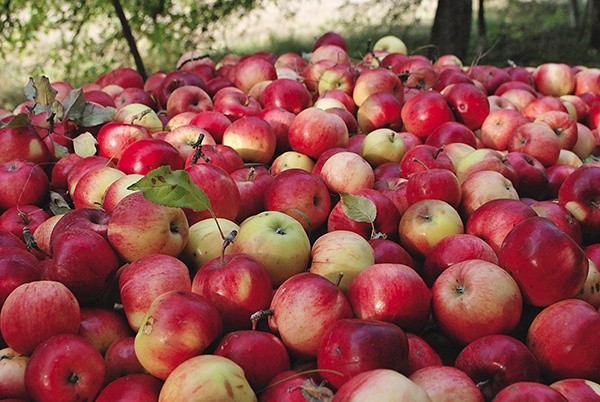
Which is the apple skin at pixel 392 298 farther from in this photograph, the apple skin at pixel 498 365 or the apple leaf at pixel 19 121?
the apple leaf at pixel 19 121

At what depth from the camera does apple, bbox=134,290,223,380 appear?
1524 millimetres

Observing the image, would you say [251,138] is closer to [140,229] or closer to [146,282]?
[140,229]

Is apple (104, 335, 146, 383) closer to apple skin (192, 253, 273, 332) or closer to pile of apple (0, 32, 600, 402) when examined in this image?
pile of apple (0, 32, 600, 402)

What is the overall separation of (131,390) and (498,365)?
87 centimetres

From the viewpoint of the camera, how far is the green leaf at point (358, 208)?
2164 mm

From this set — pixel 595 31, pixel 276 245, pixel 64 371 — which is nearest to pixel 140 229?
pixel 276 245

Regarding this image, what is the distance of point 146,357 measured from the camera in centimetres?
154

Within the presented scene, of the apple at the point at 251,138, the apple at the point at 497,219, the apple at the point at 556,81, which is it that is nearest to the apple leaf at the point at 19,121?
the apple at the point at 251,138

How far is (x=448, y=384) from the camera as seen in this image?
1425 mm

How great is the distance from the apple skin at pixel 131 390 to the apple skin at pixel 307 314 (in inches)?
13.8

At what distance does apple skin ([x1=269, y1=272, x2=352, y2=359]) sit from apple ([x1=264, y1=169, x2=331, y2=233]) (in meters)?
0.54

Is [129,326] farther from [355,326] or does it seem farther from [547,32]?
[547,32]

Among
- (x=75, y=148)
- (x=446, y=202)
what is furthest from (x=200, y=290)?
(x=75, y=148)

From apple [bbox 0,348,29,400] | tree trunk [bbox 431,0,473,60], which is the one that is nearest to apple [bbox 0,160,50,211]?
apple [bbox 0,348,29,400]
